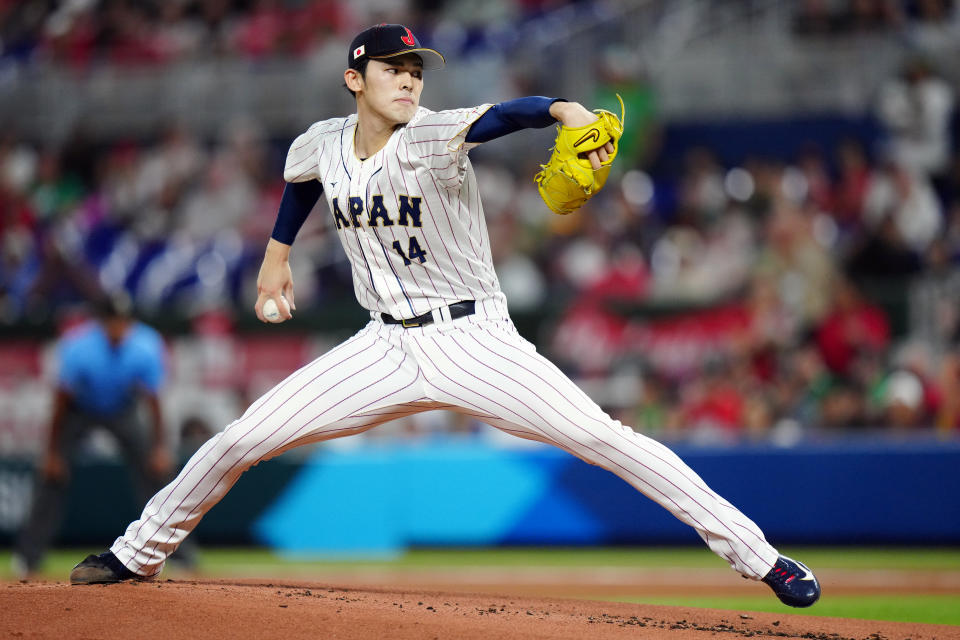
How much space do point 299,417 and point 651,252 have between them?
8384mm

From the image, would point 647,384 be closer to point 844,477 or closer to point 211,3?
point 844,477

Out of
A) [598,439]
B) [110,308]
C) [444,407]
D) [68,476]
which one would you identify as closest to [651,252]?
[110,308]

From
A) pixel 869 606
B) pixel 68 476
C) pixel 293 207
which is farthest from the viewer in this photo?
pixel 68 476

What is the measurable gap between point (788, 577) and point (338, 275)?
9314mm

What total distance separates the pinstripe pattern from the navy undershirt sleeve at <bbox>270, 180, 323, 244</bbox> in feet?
0.95

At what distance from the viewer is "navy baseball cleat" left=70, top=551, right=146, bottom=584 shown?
509 cm

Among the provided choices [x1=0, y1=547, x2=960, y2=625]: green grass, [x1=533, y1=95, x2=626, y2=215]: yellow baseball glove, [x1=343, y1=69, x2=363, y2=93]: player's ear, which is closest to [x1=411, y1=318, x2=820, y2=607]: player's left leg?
[x1=533, y1=95, x2=626, y2=215]: yellow baseball glove

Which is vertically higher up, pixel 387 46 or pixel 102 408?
pixel 387 46

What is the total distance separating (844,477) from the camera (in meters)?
10.1

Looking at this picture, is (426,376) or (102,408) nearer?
(426,376)

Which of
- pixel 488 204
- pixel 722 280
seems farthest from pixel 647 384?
pixel 488 204

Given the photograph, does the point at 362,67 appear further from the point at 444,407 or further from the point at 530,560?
the point at 530,560

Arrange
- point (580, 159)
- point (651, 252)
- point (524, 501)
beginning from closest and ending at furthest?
point (580, 159) → point (524, 501) → point (651, 252)

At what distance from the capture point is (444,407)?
4.88 metres
